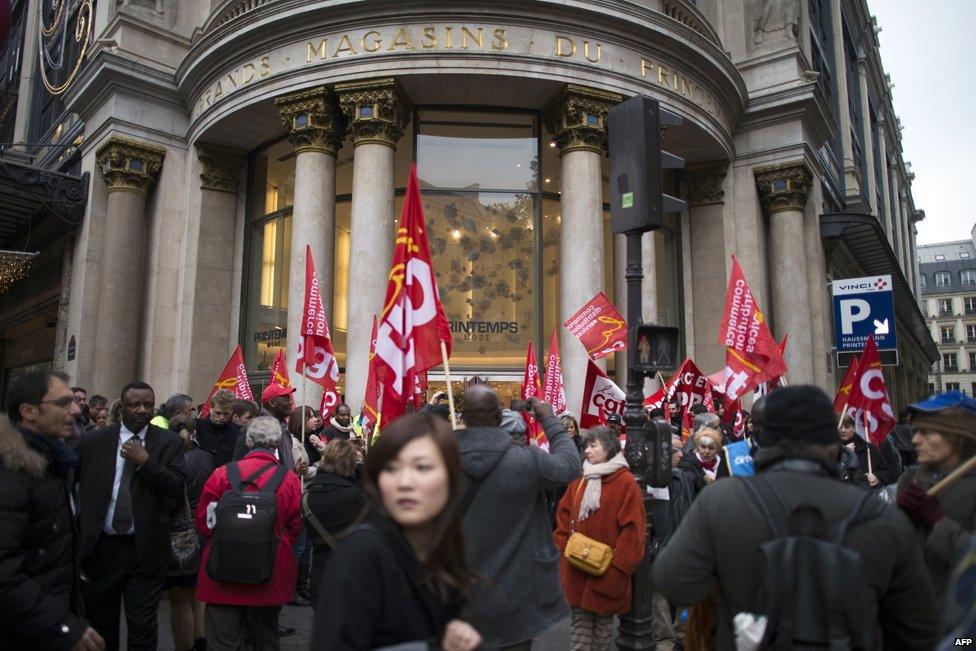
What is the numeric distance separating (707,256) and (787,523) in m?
16.4

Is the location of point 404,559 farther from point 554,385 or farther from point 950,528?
point 554,385

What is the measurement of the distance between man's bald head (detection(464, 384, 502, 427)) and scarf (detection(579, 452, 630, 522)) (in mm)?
1679

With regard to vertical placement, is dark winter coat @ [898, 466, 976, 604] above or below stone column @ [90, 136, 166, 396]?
below

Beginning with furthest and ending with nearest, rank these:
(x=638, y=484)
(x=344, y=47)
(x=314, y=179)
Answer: (x=314, y=179) < (x=344, y=47) < (x=638, y=484)

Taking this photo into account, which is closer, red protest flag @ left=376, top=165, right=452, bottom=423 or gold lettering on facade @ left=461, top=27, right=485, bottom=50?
red protest flag @ left=376, top=165, right=452, bottom=423

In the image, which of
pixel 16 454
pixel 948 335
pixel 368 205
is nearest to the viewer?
pixel 16 454

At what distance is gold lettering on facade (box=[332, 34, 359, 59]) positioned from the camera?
14258 millimetres

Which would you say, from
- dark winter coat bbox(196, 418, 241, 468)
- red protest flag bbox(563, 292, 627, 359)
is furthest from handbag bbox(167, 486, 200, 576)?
red protest flag bbox(563, 292, 627, 359)

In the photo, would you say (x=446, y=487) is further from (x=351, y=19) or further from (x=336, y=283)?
(x=336, y=283)

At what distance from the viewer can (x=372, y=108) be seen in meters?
14.1

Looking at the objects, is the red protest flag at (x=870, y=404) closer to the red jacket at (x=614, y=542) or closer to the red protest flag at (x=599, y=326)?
the red protest flag at (x=599, y=326)

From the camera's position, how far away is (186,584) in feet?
18.6

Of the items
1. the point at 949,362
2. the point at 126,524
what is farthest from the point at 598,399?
the point at 949,362

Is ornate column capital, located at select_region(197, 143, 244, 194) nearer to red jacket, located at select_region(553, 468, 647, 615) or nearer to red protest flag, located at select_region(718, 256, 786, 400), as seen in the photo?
red protest flag, located at select_region(718, 256, 786, 400)
